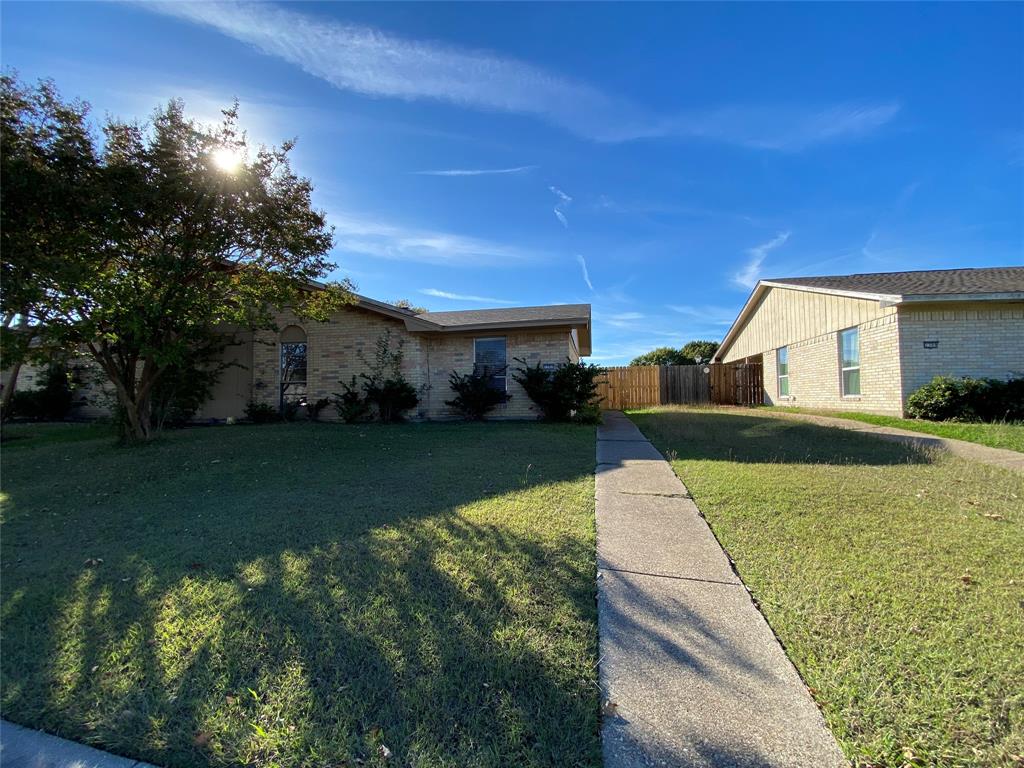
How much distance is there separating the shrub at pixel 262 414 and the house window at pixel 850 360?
1637 centimetres

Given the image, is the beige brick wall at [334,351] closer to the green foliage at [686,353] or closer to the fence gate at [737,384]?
the fence gate at [737,384]

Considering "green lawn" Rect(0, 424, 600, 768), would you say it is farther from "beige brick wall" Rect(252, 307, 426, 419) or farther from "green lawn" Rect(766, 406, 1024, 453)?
"green lawn" Rect(766, 406, 1024, 453)

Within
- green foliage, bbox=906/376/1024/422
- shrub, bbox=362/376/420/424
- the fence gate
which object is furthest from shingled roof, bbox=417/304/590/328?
the fence gate

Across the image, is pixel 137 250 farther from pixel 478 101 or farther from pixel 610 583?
pixel 610 583

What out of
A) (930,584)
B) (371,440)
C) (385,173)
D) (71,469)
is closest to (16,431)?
(71,469)

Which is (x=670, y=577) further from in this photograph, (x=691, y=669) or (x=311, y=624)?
(x=311, y=624)

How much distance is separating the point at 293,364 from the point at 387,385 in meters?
3.33

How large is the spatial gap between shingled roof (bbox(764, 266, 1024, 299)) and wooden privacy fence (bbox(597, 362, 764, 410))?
5352mm

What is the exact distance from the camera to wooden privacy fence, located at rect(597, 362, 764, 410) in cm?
1914

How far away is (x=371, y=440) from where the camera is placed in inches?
348

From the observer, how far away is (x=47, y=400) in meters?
15.1

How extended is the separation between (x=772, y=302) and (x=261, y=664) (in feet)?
66.1

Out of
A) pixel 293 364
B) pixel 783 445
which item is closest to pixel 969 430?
pixel 783 445

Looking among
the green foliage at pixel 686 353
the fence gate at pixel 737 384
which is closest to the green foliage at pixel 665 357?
the green foliage at pixel 686 353
